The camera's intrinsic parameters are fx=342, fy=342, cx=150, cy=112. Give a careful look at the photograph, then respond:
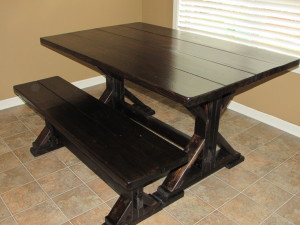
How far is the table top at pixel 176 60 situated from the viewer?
1.75 m

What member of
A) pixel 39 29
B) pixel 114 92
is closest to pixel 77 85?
pixel 39 29

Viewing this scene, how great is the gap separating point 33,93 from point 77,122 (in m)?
0.63

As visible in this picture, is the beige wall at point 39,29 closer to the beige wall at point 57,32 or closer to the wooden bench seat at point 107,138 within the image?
the beige wall at point 57,32

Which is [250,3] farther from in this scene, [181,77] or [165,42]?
[181,77]

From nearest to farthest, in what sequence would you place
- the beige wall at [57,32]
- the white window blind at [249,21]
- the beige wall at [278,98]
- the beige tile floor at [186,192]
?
1. the beige tile floor at [186,192]
2. the white window blind at [249,21]
3. the beige wall at [278,98]
4. the beige wall at [57,32]

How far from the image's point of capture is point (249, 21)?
117 inches

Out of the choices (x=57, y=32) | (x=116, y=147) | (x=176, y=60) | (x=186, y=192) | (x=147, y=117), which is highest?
(x=176, y=60)

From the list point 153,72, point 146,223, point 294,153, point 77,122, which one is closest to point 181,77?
point 153,72

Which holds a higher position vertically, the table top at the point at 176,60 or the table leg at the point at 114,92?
the table top at the point at 176,60

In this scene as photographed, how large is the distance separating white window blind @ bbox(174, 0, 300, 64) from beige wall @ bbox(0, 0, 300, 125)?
28 centimetres

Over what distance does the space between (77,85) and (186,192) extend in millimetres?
2053

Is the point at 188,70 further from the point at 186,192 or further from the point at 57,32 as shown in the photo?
the point at 57,32

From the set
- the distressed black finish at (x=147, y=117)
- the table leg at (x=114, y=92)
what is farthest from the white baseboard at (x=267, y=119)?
the table leg at (x=114, y=92)

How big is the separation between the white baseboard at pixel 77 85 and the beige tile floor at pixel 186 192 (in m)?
0.47
